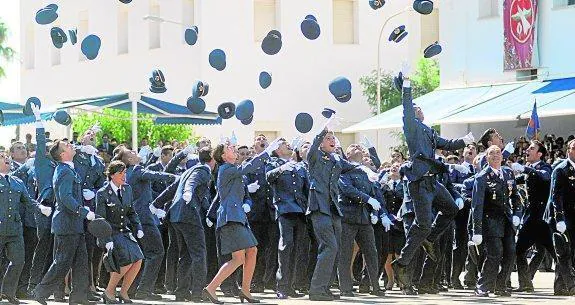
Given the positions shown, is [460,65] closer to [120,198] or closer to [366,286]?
[366,286]

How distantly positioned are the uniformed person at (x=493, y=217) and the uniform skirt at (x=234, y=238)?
298 centimetres

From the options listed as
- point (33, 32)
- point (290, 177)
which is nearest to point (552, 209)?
point (290, 177)

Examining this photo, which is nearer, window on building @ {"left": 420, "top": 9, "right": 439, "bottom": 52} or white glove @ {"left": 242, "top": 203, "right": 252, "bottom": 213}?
white glove @ {"left": 242, "top": 203, "right": 252, "bottom": 213}

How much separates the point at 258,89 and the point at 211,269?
2974 centimetres

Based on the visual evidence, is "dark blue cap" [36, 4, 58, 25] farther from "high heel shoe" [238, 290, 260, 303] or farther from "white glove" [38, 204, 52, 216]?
"high heel shoe" [238, 290, 260, 303]

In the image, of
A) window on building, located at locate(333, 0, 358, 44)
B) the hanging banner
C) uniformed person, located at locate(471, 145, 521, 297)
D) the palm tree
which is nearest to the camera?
uniformed person, located at locate(471, 145, 521, 297)

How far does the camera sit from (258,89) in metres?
50.5

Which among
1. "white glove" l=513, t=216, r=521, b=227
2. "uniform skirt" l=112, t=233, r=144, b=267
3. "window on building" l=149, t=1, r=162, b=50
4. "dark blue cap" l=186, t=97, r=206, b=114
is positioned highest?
"window on building" l=149, t=1, r=162, b=50

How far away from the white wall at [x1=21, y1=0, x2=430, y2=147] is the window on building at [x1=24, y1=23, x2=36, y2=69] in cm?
901

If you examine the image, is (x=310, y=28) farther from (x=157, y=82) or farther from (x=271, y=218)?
(x=271, y=218)

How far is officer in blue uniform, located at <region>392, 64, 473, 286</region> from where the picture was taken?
1859cm

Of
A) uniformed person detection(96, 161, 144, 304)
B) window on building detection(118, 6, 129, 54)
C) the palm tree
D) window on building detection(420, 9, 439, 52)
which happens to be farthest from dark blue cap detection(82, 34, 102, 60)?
the palm tree

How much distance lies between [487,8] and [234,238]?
21631mm

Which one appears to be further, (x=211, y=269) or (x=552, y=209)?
(x=211, y=269)
